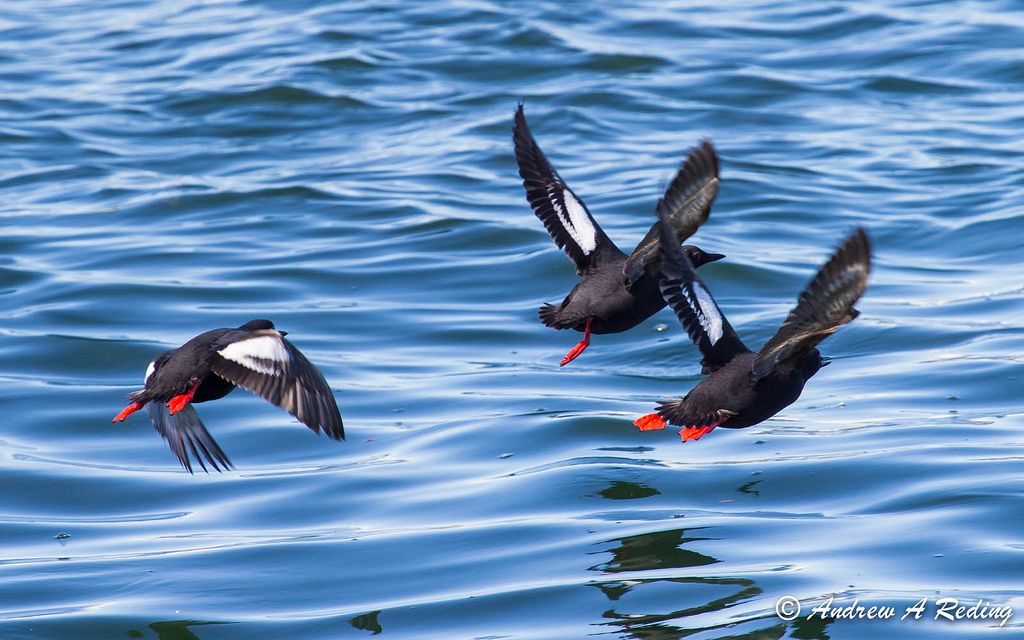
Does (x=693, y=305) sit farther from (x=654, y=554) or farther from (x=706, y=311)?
(x=654, y=554)

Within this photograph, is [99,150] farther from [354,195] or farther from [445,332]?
[445,332]

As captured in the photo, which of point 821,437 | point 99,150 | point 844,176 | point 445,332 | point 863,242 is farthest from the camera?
point 99,150

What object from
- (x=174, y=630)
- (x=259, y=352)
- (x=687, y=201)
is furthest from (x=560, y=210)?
(x=174, y=630)

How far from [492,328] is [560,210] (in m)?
4.32

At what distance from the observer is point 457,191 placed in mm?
17500

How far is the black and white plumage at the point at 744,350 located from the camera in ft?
19.2

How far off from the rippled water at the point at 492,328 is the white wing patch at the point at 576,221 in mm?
1689

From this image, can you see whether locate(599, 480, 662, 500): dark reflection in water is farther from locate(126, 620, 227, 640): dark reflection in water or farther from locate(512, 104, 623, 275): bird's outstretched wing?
locate(126, 620, 227, 640): dark reflection in water

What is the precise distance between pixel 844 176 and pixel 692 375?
749 centimetres

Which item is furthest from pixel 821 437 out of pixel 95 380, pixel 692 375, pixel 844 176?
Result: pixel 844 176

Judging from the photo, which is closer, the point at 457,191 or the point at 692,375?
the point at 692,375

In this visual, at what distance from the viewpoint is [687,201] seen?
25.4 ft

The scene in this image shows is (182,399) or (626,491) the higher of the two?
(182,399)

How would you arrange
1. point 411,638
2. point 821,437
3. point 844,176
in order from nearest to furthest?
point 411,638
point 821,437
point 844,176
